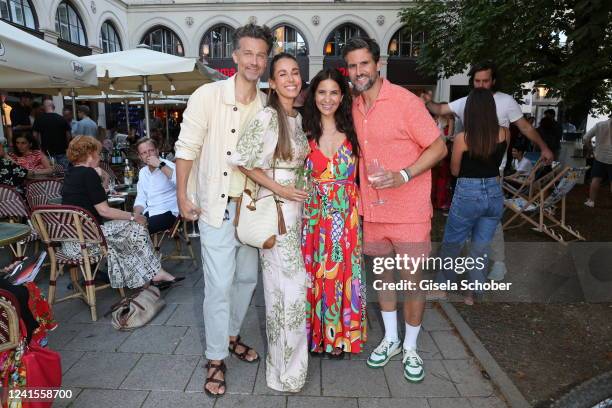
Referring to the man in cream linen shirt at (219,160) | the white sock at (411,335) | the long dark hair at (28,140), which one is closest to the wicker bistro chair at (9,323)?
the man in cream linen shirt at (219,160)

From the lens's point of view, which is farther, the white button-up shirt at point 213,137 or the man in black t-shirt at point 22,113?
the man in black t-shirt at point 22,113

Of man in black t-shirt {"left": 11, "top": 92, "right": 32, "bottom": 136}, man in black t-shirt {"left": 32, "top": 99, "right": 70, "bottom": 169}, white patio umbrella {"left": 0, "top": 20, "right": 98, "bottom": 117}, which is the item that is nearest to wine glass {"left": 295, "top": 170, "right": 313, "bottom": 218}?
white patio umbrella {"left": 0, "top": 20, "right": 98, "bottom": 117}

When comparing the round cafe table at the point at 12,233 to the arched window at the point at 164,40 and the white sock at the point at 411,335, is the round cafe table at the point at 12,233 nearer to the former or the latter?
the white sock at the point at 411,335

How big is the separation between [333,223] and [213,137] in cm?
89

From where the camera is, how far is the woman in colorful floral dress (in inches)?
101

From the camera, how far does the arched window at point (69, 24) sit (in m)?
16.4

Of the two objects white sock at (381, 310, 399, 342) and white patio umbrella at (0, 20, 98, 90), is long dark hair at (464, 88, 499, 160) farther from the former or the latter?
white patio umbrella at (0, 20, 98, 90)

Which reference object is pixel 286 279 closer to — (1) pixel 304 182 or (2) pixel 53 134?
(1) pixel 304 182

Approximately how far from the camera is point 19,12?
14141 mm

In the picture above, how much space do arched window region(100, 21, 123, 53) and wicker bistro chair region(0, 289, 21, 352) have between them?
20.5 meters

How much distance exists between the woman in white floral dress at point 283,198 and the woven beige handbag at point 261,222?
0.04 metres

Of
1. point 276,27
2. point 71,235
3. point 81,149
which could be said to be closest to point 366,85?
point 81,149

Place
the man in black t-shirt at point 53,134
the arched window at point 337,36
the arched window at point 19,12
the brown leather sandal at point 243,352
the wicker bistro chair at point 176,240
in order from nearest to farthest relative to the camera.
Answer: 1. the brown leather sandal at point 243,352
2. the wicker bistro chair at point 176,240
3. the man in black t-shirt at point 53,134
4. the arched window at point 19,12
5. the arched window at point 337,36

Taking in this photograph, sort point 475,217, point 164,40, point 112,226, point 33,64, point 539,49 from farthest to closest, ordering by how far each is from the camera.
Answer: point 164,40 < point 539,49 < point 33,64 < point 112,226 < point 475,217
